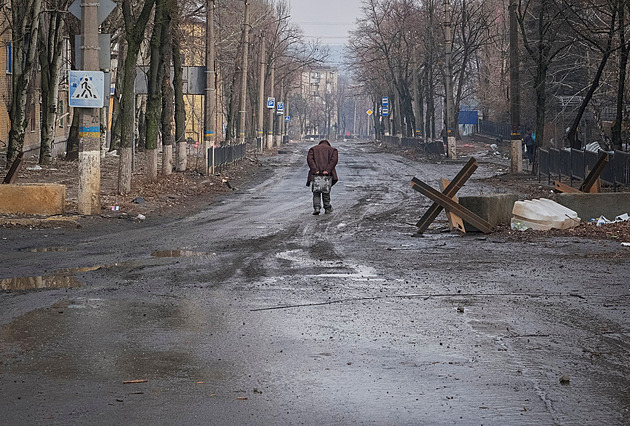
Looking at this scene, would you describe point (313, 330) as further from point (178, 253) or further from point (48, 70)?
point (48, 70)

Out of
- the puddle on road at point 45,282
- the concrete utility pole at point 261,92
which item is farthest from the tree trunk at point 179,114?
the concrete utility pole at point 261,92

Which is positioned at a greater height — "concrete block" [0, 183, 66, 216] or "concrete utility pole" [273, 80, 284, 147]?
"concrete utility pole" [273, 80, 284, 147]

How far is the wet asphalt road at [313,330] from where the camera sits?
5.83 metres

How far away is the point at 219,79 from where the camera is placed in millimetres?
68500

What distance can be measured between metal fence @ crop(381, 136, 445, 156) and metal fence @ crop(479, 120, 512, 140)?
7.90 m

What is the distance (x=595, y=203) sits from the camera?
16.8 metres

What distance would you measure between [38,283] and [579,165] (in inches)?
762

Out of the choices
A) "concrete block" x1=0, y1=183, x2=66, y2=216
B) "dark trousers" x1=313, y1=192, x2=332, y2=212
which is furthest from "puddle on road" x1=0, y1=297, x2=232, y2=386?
"dark trousers" x1=313, y1=192, x2=332, y2=212

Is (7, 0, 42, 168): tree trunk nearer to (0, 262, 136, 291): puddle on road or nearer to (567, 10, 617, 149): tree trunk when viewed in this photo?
(567, 10, 617, 149): tree trunk

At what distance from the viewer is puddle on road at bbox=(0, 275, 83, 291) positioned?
1012cm

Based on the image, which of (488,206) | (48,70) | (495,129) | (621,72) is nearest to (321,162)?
(488,206)

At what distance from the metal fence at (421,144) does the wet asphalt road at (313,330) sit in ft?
141

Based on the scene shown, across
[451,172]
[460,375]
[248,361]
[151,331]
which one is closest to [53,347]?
[151,331]

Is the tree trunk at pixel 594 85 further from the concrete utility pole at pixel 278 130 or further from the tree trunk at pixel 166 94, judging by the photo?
the concrete utility pole at pixel 278 130
